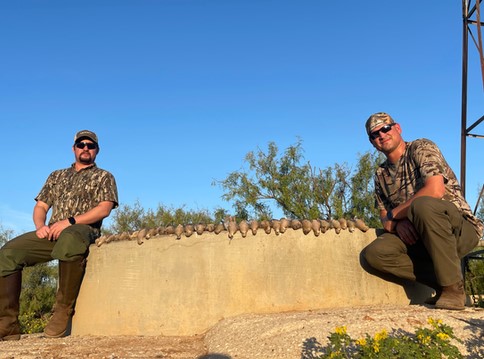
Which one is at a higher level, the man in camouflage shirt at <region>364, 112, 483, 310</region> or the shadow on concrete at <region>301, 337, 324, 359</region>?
the man in camouflage shirt at <region>364, 112, 483, 310</region>

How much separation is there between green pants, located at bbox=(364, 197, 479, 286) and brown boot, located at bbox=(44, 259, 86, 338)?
9.32 ft

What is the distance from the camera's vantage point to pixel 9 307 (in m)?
4.68

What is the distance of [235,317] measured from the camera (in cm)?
444

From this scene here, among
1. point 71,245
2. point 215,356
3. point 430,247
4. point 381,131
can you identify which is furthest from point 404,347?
point 71,245

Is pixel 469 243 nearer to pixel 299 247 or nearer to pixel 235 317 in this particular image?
pixel 299 247

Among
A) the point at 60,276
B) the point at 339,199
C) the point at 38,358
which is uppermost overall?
the point at 339,199

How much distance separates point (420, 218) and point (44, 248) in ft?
11.9

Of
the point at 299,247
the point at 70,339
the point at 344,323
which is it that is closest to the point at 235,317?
the point at 299,247

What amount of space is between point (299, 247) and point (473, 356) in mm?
2031

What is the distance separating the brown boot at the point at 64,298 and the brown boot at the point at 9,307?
1.16 ft

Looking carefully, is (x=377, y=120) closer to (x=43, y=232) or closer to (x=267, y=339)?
(x=267, y=339)

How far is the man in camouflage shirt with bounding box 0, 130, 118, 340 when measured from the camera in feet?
15.4

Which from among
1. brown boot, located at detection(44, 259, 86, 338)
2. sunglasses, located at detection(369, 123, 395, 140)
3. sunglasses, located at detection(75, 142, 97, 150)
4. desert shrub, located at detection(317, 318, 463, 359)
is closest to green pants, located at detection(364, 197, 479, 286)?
sunglasses, located at detection(369, 123, 395, 140)

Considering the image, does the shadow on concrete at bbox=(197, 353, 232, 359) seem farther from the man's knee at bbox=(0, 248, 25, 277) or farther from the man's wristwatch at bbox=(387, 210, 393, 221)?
the man's knee at bbox=(0, 248, 25, 277)
